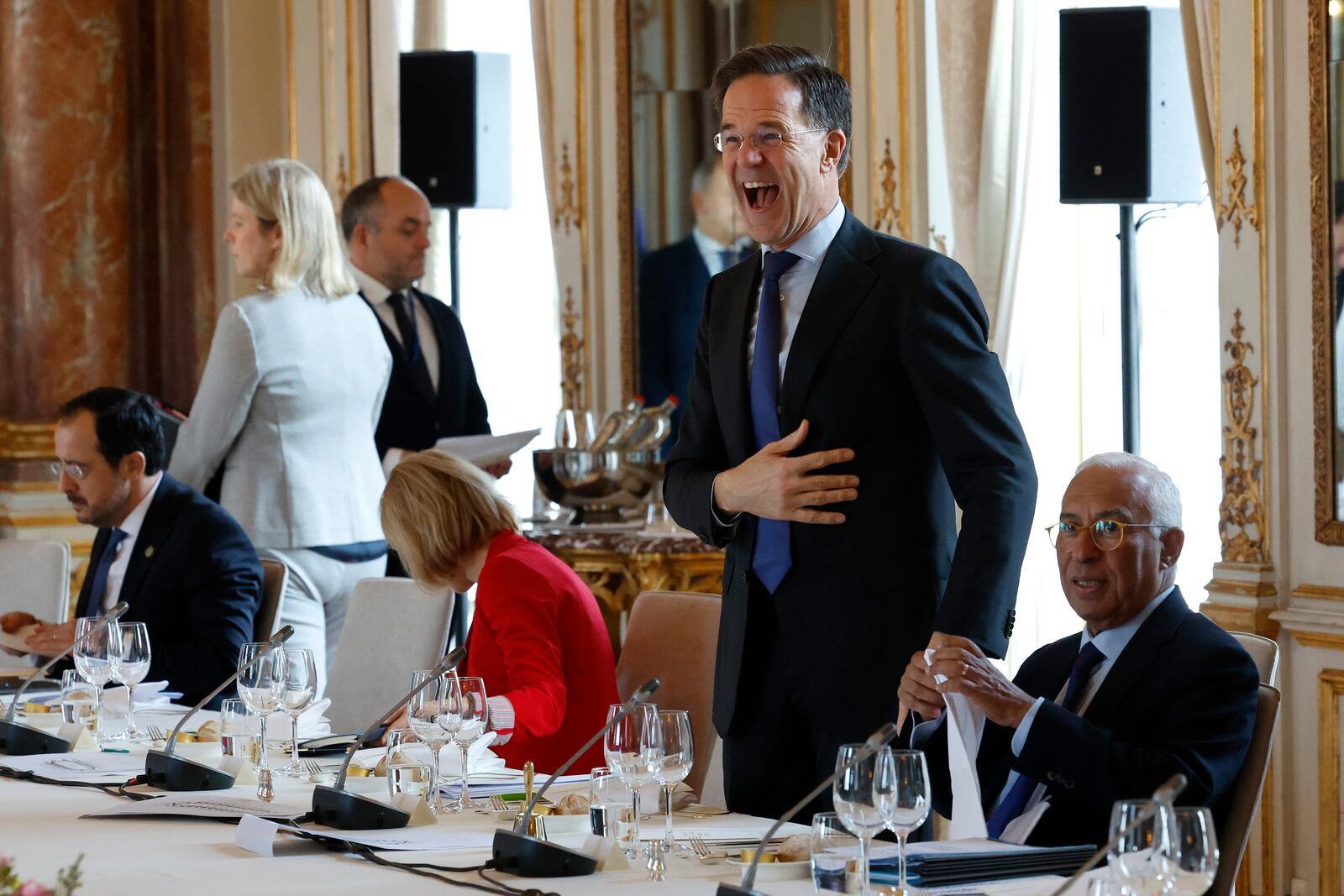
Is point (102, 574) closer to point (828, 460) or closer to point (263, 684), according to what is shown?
point (263, 684)

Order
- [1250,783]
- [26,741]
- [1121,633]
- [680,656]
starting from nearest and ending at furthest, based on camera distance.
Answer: [1250,783] → [1121,633] → [26,741] → [680,656]

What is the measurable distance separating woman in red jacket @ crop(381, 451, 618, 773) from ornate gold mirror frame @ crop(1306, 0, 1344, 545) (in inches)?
69.1

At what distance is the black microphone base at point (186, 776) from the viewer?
8.42 feet

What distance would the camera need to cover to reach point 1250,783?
225cm

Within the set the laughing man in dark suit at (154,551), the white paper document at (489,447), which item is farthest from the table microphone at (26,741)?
the white paper document at (489,447)

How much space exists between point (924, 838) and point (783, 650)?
0.37 meters

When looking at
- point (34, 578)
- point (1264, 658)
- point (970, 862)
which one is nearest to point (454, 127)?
point (34, 578)

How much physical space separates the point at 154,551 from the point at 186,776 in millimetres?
1258

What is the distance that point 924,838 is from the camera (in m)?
2.68

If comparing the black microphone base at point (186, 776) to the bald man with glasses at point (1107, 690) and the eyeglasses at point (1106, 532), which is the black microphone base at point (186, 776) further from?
the eyeglasses at point (1106, 532)

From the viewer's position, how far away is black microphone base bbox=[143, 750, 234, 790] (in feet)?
8.42

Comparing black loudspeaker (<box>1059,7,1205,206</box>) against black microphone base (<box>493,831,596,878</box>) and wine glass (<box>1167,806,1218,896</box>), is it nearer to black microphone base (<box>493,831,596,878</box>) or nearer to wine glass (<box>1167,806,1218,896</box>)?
black microphone base (<box>493,831,596,878</box>)

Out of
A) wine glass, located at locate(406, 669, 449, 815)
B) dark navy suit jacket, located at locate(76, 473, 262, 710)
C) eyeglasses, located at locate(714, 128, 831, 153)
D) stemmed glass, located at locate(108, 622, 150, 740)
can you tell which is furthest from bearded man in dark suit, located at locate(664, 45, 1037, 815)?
dark navy suit jacket, located at locate(76, 473, 262, 710)

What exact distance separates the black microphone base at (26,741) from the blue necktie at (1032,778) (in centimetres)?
149
